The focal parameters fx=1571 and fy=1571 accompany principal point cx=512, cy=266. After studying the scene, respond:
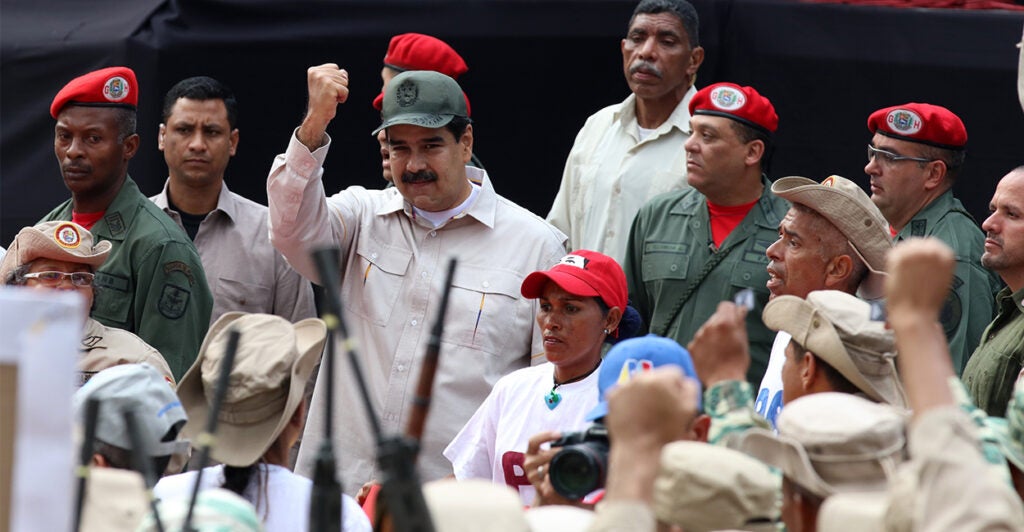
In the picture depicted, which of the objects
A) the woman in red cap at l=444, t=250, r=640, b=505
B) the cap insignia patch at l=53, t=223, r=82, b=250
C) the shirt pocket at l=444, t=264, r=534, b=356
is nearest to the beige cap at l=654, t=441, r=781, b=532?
the woman in red cap at l=444, t=250, r=640, b=505

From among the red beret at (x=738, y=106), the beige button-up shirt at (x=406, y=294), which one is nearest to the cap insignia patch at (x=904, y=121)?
the red beret at (x=738, y=106)

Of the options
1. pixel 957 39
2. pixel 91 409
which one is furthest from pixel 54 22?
pixel 91 409

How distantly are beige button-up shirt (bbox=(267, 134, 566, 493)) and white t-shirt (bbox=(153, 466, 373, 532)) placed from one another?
136 centimetres

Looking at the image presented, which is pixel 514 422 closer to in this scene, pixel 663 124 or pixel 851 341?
pixel 851 341

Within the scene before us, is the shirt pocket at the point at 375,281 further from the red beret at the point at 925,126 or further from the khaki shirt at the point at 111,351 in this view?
the red beret at the point at 925,126

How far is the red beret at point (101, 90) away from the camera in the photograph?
224 inches

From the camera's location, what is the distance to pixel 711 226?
5.32 meters

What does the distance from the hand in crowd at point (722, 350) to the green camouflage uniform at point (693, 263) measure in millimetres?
1925

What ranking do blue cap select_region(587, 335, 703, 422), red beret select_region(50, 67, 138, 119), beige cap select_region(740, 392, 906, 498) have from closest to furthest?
beige cap select_region(740, 392, 906, 498) < blue cap select_region(587, 335, 703, 422) < red beret select_region(50, 67, 138, 119)

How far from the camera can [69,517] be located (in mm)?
2148

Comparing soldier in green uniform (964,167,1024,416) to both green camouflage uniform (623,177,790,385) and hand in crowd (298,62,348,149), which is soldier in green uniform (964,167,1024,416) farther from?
hand in crowd (298,62,348,149)

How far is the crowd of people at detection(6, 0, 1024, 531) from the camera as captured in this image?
96.6 inches

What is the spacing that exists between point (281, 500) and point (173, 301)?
1.90 m

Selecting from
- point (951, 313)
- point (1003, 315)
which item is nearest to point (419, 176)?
point (951, 313)
